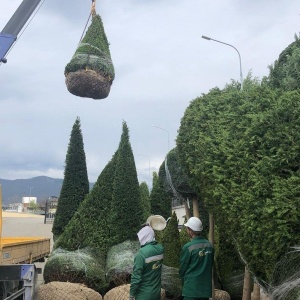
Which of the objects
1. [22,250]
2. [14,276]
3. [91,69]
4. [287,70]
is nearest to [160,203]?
[22,250]

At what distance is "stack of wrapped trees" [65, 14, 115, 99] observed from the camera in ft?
31.7

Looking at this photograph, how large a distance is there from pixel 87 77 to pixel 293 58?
4.48m

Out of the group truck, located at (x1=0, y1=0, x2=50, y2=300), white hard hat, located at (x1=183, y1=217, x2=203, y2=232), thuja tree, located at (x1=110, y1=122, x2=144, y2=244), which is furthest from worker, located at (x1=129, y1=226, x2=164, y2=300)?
thuja tree, located at (x1=110, y1=122, x2=144, y2=244)

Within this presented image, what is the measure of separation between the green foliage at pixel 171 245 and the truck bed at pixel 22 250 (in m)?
2.90

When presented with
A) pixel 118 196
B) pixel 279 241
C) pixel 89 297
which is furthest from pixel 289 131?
pixel 118 196

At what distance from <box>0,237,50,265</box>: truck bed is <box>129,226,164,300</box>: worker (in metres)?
3.20

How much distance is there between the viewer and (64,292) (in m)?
8.62

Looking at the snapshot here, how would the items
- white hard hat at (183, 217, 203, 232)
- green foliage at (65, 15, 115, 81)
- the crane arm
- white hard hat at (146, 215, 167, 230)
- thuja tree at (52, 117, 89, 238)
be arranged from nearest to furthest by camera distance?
white hard hat at (183, 217, 203, 232), white hard hat at (146, 215, 167, 230), green foliage at (65, 15, 115, 81), the crane arm, thuja tree at (52, 117, 89, 238)

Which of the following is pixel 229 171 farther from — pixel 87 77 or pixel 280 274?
pixel 87 77

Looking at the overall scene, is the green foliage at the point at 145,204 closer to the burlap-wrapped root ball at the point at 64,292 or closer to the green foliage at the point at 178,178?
the green foliage at the point at 178,178

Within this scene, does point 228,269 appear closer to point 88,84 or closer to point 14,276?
point 14,276

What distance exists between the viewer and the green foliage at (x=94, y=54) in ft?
31.9

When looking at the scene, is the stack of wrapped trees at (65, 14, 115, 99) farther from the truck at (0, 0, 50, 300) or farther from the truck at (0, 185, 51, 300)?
the truck at (0, 185, 51, 300)

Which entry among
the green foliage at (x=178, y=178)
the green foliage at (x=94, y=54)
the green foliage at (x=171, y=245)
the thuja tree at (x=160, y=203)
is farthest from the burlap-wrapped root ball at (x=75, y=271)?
the thuja tree at (x=160, y=203)
